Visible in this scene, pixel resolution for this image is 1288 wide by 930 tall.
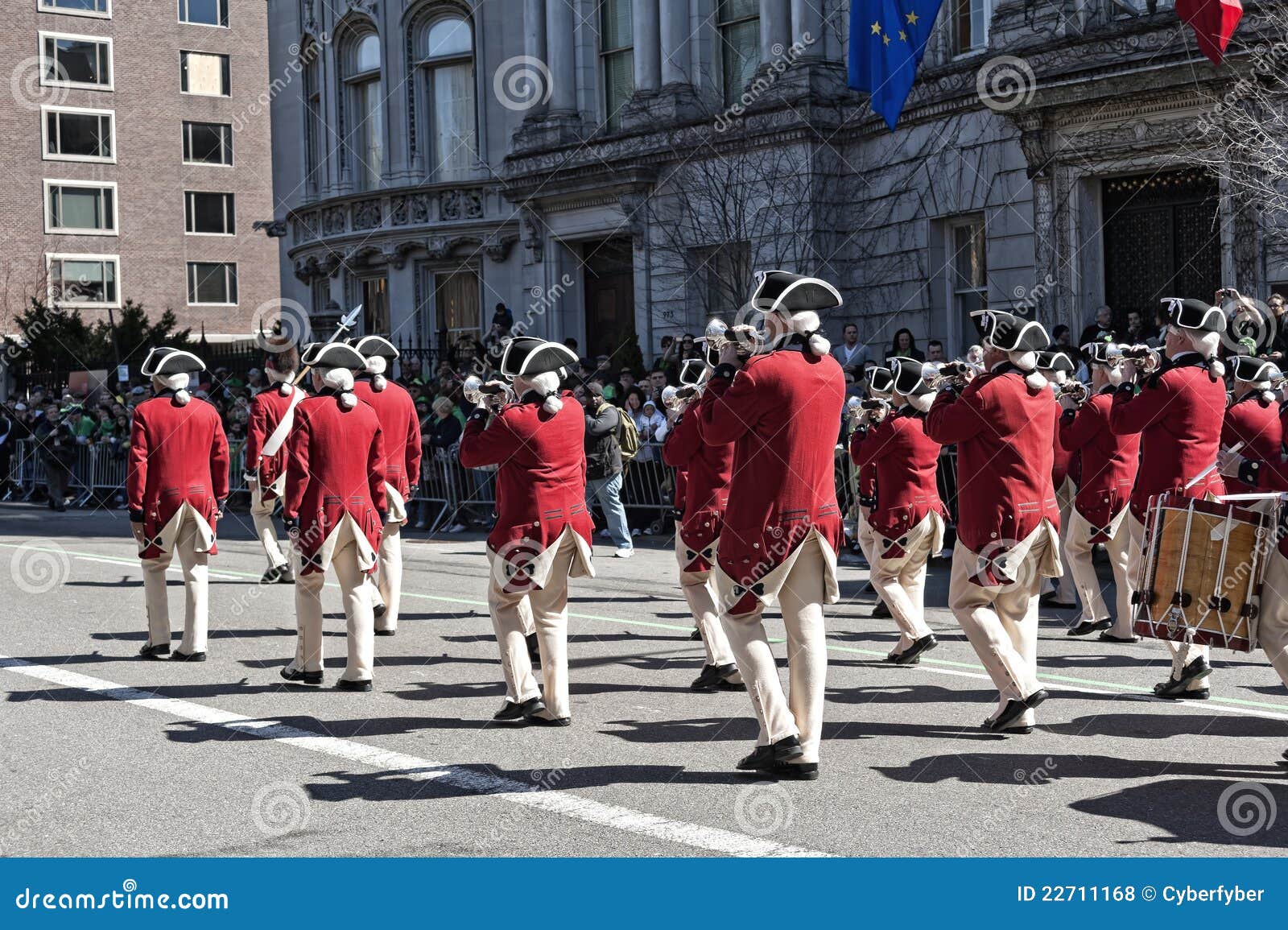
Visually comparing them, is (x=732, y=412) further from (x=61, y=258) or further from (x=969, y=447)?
(x=61, y=258)

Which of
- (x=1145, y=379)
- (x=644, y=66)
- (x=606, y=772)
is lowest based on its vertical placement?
(x=606, y=772)

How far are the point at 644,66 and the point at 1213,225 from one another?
36.3ft

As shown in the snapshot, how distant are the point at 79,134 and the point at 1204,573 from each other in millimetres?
54868

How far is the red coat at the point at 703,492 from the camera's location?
920 cm

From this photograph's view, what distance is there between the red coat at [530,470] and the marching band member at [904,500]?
2677 millimetres

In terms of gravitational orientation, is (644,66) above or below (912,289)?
above

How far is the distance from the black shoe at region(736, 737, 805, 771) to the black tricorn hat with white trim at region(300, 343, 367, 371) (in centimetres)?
368

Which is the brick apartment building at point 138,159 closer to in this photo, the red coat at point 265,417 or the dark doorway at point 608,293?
the dark doorway at point 608,293

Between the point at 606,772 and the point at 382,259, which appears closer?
the point at 606,772

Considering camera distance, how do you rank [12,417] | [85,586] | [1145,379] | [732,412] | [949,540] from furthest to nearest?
[12,417]
[949,540]
[85,586]
[1145,379]
[732,412]

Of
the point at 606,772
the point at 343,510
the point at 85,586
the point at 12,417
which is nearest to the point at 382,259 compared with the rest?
the point at 12,417

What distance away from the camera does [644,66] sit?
2619cm

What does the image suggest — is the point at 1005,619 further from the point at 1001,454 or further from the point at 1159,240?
the point at 1159,240

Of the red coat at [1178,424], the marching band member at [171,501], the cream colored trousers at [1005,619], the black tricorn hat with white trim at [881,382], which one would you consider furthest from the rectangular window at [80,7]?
the cream colored trousers at [1005,619]
